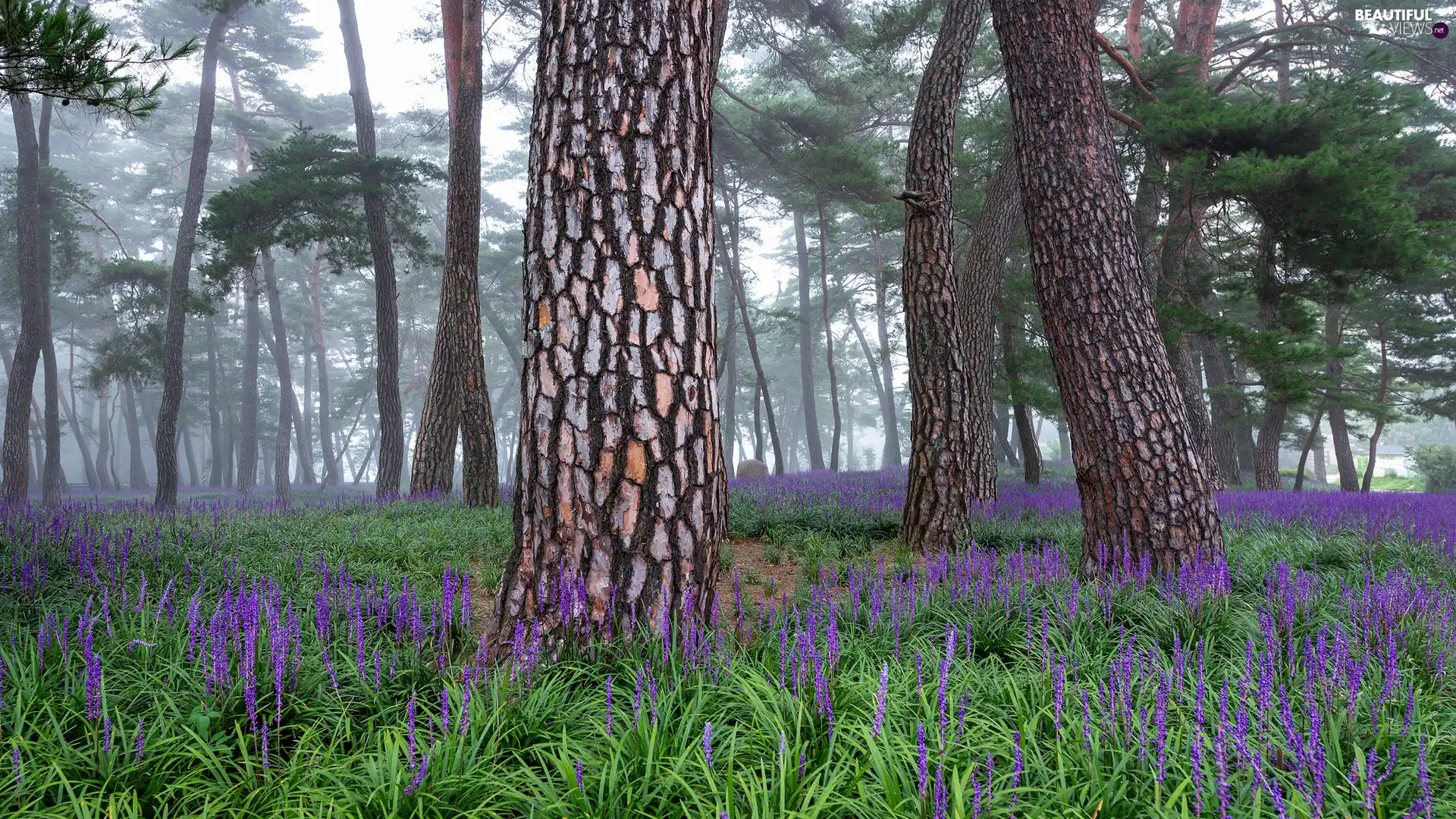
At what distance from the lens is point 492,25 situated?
43.3 feet

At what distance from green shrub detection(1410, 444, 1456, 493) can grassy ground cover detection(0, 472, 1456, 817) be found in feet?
86.3

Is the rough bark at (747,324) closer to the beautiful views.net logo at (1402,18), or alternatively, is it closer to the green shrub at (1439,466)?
the beautiful views.net logo at (1402,18)

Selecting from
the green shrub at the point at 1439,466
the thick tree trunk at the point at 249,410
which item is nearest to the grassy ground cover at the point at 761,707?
the thick tree trunk at the point at 249,410

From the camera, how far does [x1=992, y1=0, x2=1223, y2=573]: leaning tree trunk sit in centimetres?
441

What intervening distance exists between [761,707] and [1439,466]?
31310 mm

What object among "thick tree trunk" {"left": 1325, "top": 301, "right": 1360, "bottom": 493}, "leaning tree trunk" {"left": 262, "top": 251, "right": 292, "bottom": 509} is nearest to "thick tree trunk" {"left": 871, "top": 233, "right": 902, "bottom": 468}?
"thick tree trunk" {"left": 1325, "top": 301, "right": 1360, "bottom": 493}

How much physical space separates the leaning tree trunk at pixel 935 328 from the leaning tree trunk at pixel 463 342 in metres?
5.60

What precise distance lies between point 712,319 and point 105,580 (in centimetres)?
387

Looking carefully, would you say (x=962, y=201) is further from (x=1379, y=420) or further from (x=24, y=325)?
(x=24, y=325)

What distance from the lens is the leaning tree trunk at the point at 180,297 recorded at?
13.3 meters

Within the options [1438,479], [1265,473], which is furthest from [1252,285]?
[1438,479]

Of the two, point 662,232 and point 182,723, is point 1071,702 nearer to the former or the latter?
point 662,232

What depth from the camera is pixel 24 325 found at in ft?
41.7

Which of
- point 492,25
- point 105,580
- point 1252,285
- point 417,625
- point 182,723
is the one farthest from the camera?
point 492,25
